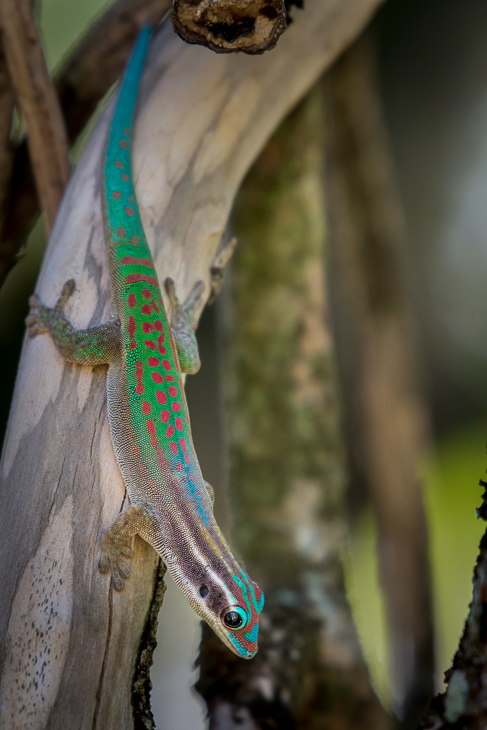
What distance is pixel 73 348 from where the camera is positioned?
2.03 meters

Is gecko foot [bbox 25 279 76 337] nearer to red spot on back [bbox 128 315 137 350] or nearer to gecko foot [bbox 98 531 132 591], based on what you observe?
red spot on back [bbox 128 315 137 350]

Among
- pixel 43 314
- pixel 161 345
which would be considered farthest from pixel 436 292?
pixel 43 314

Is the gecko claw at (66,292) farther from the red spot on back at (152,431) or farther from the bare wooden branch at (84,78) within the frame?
the bare wooden branch at (84,78)

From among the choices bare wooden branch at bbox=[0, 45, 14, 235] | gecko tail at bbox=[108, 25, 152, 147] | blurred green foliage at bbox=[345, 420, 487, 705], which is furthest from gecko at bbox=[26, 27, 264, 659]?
blurred green foliage at bbox=[345, 420, 487, 705]

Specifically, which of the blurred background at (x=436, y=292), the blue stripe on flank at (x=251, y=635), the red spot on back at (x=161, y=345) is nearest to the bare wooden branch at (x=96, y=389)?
the red spot on back at (x=161, y=345)

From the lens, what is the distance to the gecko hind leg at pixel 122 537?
1711mm

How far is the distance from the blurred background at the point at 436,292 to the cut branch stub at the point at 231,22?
237 centimetres

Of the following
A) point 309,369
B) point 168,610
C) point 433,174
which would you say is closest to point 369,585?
point 168,610

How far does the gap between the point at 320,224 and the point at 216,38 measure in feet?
6.04

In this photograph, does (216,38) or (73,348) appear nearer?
(216,38)

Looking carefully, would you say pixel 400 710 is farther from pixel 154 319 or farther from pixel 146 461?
pixel 154 319

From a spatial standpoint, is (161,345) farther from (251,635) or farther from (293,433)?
(293,433)

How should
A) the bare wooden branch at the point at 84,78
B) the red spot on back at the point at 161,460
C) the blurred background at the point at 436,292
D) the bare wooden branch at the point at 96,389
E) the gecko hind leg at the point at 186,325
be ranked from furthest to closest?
the blurred background at the point at 436,292 < the bare wooden branch at the point at 84,78 < the gecko hind leg at the point at 186,325 < the red spot on back at the point at 161,460 < the bare wooden branch at the point at 96,389

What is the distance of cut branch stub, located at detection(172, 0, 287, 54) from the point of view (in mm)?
1662
